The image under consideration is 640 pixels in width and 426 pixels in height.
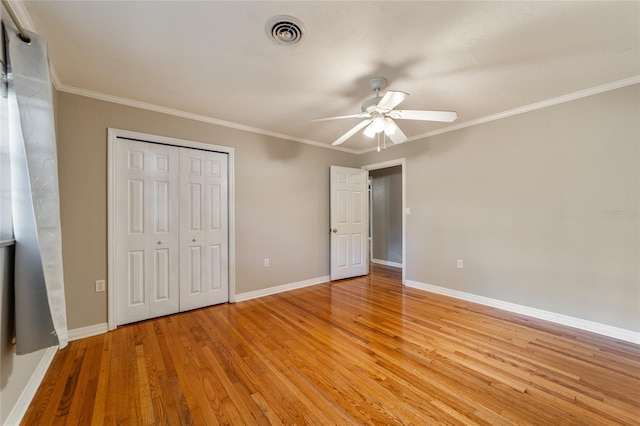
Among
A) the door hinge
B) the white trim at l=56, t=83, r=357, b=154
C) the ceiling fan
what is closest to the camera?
the door hinge

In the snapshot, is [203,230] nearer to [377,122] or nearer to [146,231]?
[146,231]

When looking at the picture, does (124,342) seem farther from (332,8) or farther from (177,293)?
(332,8)

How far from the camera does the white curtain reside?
1421 mm

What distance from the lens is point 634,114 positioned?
2.38 m

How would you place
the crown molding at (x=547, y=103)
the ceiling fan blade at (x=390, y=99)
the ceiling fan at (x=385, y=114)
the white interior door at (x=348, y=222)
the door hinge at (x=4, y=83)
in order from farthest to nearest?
the white interior door at (x=348, y=222) < the crown molding at (x=547, y=103) < the ceiling fan at (x=385, y=114) < the ceiling fan blade at (x=390, y=99) < the door hinge at (x=4, y=83)

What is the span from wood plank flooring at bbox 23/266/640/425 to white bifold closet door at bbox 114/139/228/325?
0.32 m

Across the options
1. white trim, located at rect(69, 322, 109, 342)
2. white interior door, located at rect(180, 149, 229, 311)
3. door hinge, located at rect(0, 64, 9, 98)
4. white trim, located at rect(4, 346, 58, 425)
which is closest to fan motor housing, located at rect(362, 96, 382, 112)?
white interior door, located at rect(180, 149, 229, 311)

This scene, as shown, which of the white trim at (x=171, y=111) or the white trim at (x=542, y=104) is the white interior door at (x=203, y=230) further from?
the white trim at (x=542, y=104)

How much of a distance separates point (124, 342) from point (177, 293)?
0.73 metres

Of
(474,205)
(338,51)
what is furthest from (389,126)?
(474,205)

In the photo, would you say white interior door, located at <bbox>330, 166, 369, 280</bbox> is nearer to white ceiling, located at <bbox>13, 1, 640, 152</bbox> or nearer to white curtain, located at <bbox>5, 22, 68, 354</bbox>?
white ceiling, located at <bbox>13, 1, 640, 152</bbox>

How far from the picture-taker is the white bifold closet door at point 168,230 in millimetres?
2770

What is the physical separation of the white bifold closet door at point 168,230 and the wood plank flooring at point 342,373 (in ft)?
1.06

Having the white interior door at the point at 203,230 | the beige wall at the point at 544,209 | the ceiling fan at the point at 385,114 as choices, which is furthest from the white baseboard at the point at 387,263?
the ceiling fan at the point at 385,114
